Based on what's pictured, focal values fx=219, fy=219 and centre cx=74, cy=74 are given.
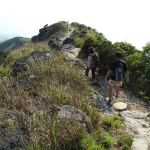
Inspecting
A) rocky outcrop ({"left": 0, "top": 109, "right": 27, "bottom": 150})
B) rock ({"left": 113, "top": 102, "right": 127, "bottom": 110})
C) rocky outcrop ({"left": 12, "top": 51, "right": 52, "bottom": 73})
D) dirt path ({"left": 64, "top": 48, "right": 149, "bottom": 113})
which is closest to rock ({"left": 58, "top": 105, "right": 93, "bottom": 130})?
rocky outcrop ({"left": 0, "top": 109, "right": 27, "bottom": 150})

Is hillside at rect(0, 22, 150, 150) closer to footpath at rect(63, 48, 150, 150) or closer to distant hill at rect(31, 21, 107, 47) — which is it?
footpath at rect(63, 48, 150, 150)

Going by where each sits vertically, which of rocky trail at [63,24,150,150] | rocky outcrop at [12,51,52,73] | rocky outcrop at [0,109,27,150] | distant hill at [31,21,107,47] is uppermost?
distant hill at [31,21,107,47]

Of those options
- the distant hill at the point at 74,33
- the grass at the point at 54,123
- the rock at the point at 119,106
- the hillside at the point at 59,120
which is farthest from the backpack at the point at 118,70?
the distant hill at the point at 74,33

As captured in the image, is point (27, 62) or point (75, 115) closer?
point (75, 115)

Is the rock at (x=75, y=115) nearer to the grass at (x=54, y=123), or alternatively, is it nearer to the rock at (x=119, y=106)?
the grass at (x=54, y=123)

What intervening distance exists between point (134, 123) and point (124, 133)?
56.3 inches

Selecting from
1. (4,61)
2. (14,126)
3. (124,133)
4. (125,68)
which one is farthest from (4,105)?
(4,61)

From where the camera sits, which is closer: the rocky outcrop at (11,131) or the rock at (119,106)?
the rocky outcrop at (11,131)

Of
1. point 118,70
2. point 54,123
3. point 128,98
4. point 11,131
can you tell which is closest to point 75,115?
point 54,123

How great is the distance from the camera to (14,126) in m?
4.38

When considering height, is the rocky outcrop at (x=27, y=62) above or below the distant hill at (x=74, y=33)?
below

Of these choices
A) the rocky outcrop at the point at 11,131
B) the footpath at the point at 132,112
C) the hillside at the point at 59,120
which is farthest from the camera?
the footpath at the point at 132,112

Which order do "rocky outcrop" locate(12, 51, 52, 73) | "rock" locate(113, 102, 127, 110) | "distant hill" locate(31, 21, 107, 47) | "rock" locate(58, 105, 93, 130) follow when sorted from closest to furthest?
"rock" locate(58, 105, 93, 130) < "rock" locate(113, 102, 127, 110) < "rocky outcrop" locate(12, 51, 52, 73) < "distant hill" locate(31, 21, 107, 47)

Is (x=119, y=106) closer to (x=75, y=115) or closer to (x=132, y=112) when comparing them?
(x=132, y=112)
